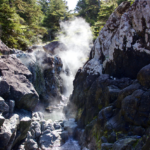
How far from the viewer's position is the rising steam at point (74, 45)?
27.6 metres

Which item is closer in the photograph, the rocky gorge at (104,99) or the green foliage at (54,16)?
the rocky gorge at (104,99)

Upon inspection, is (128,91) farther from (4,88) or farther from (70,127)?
(4,88)

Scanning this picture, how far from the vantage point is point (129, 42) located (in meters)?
10.2

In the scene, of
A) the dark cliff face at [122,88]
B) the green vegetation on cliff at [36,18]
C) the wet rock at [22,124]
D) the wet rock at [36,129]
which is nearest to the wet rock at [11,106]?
the wet rock at [22,124]

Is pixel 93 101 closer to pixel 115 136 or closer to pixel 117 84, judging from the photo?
pixel 117 84

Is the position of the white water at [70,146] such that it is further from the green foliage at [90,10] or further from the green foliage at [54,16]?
the green foliage at [90,10]

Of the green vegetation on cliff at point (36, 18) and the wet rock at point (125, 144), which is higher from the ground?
the green vegetation on cliff at point (36, 18)

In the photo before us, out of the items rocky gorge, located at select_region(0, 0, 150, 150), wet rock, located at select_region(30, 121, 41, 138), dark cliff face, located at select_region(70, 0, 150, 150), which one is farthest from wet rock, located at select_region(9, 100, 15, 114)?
dark cliff face, located at select_region(70, 0, 150, 150)

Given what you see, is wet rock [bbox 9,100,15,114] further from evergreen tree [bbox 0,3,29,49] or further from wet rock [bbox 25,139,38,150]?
evergreen tree [bbox 0,3,29,49]

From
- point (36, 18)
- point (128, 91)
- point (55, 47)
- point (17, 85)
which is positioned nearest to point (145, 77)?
point (128, 91)

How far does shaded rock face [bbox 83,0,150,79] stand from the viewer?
930cm

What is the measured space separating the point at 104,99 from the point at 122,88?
136 cm

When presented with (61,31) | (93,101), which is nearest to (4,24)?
(93,101)

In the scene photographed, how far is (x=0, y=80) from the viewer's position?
31.3ft
